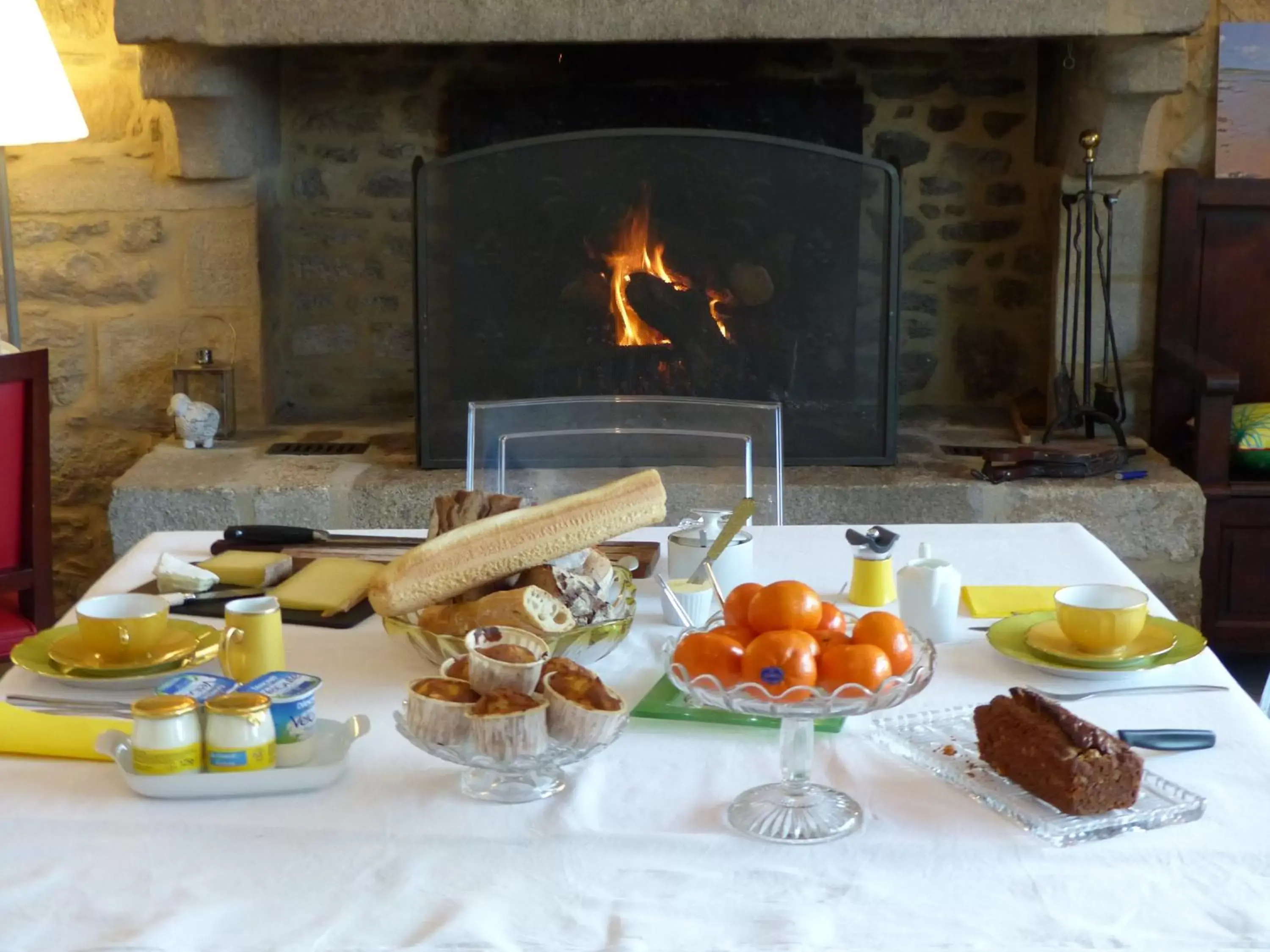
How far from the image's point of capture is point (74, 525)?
3.80 m

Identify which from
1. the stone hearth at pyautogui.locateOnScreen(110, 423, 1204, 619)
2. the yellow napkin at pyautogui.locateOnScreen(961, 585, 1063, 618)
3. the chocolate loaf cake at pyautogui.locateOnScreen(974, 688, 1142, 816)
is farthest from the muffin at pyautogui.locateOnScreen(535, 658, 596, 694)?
the stone hearth at pyautogui.locateOnScreen(110, 423, 1204, 619)

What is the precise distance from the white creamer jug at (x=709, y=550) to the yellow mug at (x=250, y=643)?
1.86ft

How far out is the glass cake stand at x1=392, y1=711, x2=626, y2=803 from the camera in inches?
48.1

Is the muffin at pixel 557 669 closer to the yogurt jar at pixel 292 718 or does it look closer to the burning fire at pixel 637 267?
the yogurt jar at pixel 292 718

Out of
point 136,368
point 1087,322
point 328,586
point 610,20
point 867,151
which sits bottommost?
point 328,586

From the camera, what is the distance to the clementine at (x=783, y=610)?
127cm

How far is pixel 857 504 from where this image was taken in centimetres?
327

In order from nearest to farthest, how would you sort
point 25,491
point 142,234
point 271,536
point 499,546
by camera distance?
point 499,546 < point 271,536 < point 25,491 < point 142,234

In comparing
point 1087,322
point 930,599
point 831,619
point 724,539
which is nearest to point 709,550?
point 724,539

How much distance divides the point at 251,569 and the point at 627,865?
86 cm

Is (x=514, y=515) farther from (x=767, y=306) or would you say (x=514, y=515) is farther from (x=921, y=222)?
(x=921, y=222)

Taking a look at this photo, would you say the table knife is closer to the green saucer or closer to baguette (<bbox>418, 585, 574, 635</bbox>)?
baguette (<bbox>418, 585, 574, 635</bbox>)

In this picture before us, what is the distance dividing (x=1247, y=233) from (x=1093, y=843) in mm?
2835

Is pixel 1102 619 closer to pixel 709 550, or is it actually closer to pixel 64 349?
pixel 709 550
